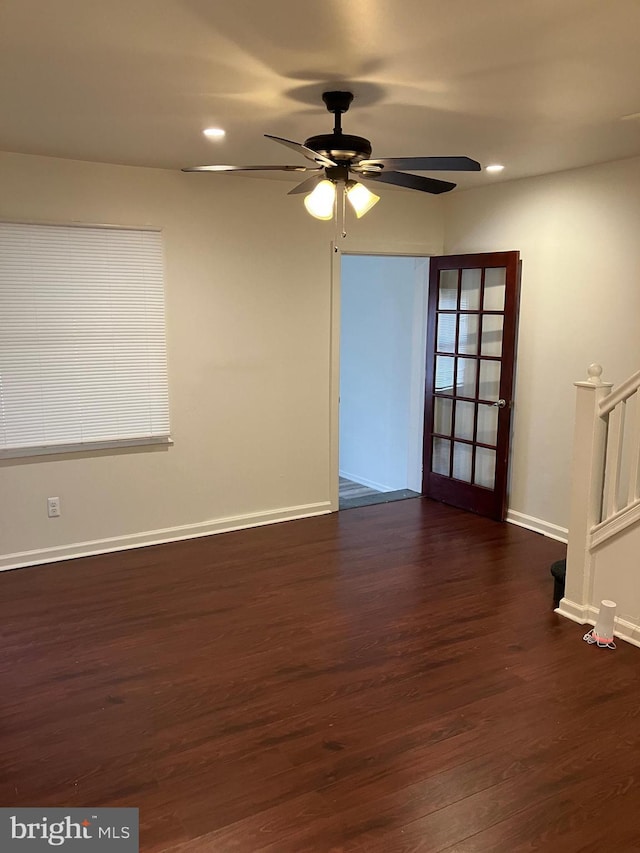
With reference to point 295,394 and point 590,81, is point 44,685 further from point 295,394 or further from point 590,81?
point 590,81

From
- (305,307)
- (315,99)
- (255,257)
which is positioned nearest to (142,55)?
(315,99)

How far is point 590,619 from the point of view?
3416mm

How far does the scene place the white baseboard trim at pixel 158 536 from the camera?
421 cm

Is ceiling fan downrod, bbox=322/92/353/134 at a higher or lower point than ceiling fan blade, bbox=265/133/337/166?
higher

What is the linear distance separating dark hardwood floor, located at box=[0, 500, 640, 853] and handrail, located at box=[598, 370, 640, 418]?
1.15 m

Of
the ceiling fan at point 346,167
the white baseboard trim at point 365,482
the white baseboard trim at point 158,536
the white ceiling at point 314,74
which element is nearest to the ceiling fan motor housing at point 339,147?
the ceiling fan at point 346,167

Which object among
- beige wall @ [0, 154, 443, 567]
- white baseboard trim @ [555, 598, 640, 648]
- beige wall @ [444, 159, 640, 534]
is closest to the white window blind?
beige wall @ [0, 154, 443, 567]

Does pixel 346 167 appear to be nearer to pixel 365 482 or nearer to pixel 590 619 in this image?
pixel 590 619

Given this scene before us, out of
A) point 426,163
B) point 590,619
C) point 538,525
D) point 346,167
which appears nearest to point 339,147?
point 346,167

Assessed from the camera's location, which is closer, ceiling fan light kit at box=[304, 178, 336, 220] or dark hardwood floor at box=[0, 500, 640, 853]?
dark hardwood floor at box=[0, 500, 640, 853]

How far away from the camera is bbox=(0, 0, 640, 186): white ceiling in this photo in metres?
2.04

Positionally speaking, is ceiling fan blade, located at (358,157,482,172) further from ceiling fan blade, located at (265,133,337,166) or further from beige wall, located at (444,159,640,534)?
beige wall, located at (444,159,640,534)

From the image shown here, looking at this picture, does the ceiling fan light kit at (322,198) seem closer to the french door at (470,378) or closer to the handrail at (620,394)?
the handrail at (620,394)

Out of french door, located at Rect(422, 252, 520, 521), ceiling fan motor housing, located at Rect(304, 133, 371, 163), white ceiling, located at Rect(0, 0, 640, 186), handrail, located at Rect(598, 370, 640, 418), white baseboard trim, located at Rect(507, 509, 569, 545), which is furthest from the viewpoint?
french door, located at Rect(422, 252, 520, 521)
